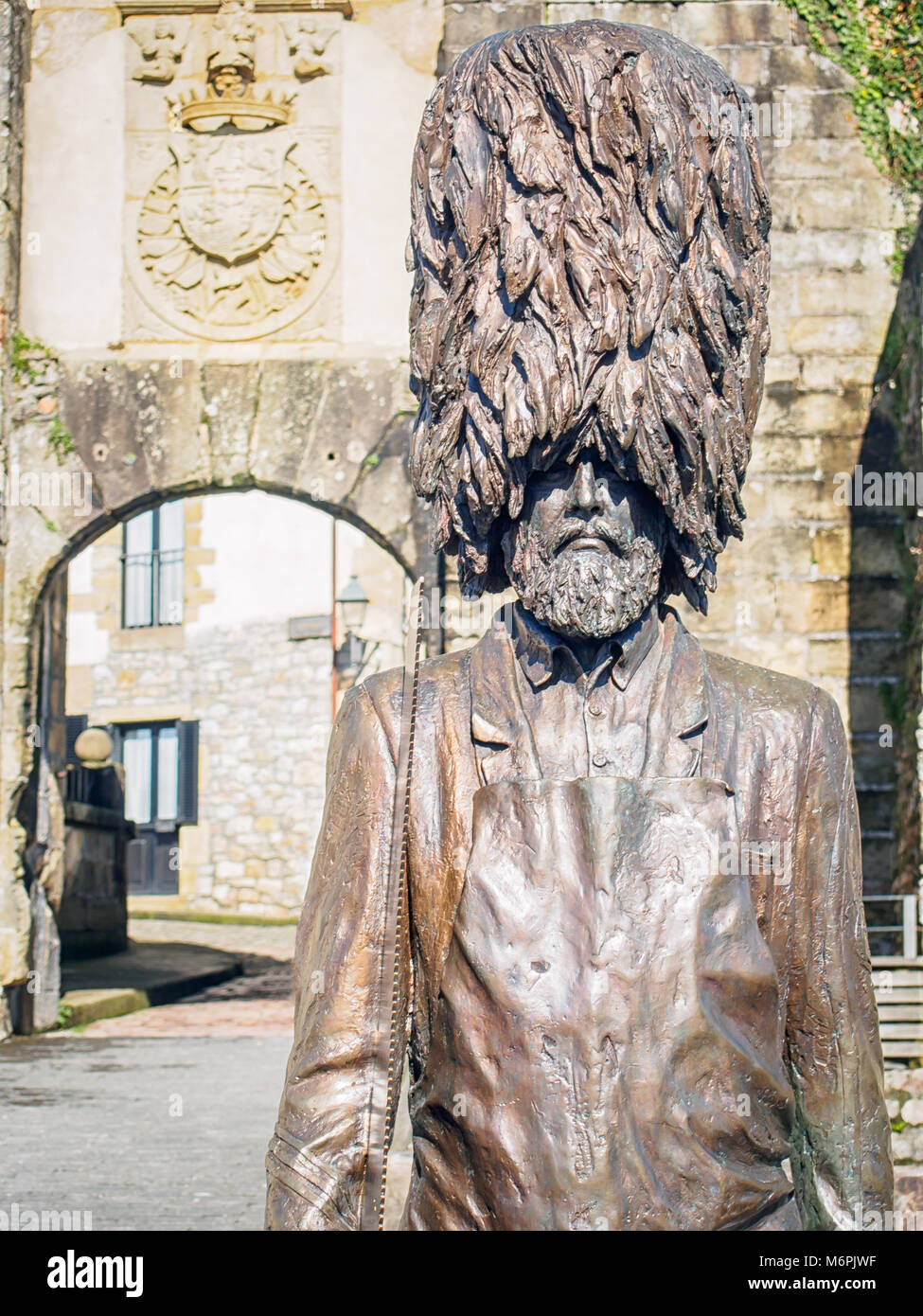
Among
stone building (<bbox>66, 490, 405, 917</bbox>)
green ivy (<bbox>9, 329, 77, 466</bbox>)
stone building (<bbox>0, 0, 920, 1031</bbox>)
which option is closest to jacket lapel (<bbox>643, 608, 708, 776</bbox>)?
stone building (<bbox>0, 0, 920, 1031</bbox>)

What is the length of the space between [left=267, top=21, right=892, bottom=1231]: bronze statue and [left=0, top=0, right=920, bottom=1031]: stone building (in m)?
7.75

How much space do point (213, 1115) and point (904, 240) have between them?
6.20 m

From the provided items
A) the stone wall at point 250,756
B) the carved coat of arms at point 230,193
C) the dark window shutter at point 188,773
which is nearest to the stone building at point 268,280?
the carved coat of arms at point 230,193

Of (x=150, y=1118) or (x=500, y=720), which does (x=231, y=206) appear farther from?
(x=500, y=720)

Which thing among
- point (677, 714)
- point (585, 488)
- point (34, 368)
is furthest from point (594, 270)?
point (34, 368)

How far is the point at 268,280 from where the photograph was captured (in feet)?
32.9

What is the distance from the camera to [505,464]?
1918mm

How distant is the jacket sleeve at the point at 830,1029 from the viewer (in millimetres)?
1894

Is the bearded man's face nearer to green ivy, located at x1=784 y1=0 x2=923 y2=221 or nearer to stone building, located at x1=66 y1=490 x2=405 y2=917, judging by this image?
green ivy, located at x1=784 y1=0 x2=923 y2=221

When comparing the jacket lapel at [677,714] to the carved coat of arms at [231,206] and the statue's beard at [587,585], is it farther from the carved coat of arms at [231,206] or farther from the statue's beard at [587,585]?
the carved coat of arms at [231,206]

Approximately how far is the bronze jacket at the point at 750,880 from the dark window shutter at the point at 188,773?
2172 cm

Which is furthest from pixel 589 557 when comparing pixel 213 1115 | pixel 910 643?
pixel 910 643

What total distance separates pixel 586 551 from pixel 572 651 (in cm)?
12
